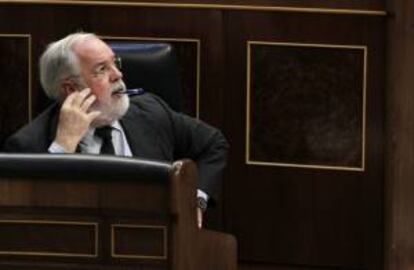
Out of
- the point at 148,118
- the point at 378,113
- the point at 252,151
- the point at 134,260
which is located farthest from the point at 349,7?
the point at 134,260

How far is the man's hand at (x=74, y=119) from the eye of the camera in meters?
2.64

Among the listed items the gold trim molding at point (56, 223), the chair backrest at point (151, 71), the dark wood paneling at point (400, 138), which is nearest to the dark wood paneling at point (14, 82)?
the chair backrest at point (151, 71)

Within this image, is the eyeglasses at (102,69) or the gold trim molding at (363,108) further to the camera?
the gold trim molding at (363,108)

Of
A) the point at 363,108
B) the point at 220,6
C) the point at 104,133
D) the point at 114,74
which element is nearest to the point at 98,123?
the point at 104,133

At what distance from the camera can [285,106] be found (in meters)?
3.89

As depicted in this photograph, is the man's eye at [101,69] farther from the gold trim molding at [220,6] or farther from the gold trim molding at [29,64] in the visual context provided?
the gold trim molding at [29,64]

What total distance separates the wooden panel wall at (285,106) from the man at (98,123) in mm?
1002

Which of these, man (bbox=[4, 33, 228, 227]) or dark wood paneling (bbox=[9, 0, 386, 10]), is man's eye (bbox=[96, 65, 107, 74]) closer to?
man (bbox=[4, 33, 228, 227])

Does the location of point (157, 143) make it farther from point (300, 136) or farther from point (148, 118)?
point (300, 136)

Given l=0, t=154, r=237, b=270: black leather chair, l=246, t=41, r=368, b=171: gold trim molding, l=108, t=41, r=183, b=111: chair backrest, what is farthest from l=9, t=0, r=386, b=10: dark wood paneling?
l=0, t=154, r=237, b=270: black leather chair

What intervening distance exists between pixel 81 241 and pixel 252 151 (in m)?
2.24

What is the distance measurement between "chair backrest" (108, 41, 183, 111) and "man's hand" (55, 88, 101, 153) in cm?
37

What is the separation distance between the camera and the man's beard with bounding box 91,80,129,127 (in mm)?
2752

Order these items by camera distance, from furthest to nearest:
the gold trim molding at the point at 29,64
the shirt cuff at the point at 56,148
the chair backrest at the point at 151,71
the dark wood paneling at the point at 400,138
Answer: the gold trim molding at the point at 29,64 → the dark wood paneling at the point at 400,138 → the chair backrest at the point at 151,71 → the shirt cuff at the point at 56,148
